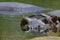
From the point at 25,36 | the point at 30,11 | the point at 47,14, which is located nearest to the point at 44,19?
the point at 47,14

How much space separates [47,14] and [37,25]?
16cm

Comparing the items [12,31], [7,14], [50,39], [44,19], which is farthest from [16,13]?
[50,39]

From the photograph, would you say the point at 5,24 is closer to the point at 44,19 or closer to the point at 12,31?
the point at 12,31

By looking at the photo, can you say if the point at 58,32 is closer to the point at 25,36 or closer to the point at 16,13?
the point at 25,36

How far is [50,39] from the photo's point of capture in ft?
4.84

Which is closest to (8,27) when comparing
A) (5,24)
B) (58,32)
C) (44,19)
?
(5,24)

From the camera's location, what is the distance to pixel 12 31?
1495mm

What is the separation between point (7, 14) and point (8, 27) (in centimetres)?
14

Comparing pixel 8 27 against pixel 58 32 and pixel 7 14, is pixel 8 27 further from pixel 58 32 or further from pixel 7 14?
pixel 58 32

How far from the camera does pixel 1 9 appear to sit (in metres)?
1.48

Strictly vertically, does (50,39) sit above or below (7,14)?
below

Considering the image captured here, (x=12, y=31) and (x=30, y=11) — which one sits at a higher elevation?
(x=30, y=11)

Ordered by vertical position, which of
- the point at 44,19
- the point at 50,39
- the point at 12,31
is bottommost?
the point at 50,39

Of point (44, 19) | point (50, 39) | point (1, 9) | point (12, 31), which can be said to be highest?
point (1, 9)
